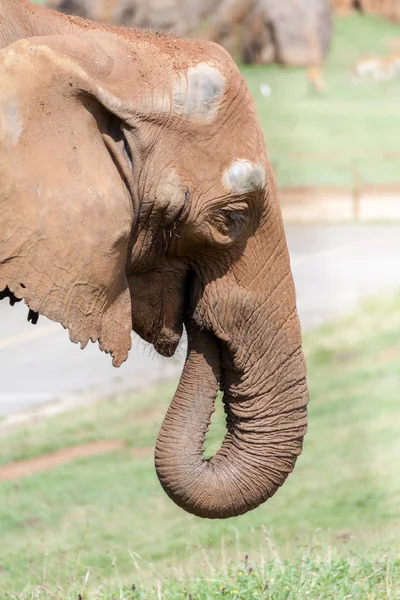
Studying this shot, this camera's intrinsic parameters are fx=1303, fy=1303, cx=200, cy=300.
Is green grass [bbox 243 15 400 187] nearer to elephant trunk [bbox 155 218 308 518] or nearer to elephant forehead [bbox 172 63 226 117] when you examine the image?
elephant trunk [bbox 155 218 308 518]

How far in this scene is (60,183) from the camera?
3.33 meters

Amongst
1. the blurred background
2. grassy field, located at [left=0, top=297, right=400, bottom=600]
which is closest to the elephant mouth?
the blurred background

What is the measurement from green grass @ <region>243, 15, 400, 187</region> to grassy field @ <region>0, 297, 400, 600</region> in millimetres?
17955

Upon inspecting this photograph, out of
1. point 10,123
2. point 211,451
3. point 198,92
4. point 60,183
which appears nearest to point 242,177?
point 198,92

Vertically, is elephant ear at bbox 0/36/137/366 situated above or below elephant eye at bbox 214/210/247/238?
above

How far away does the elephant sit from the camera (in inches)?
131

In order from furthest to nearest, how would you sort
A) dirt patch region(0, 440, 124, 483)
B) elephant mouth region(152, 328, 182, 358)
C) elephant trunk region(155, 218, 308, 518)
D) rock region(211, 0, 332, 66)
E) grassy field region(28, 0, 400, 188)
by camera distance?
rock region(211, 0, 332, 66)
grassy field region(28, 0, 400, 188)
dirt patch region(0, 440, 124, 483)
elephant mouth region(152, 328, 182, 358)
elephant trunk region(155, 218, 308, 518)

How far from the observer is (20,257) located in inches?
131

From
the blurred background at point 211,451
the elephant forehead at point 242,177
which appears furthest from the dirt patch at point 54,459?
the elephant forehead at point 242,177

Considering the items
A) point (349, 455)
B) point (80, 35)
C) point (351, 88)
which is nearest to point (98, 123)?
point (80, 35)

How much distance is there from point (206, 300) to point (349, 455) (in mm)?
5283

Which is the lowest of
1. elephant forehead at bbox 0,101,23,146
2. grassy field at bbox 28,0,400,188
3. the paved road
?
grassy field at bbox 28,0,400,188

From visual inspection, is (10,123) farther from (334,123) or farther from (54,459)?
(334,123)

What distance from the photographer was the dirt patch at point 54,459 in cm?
904
